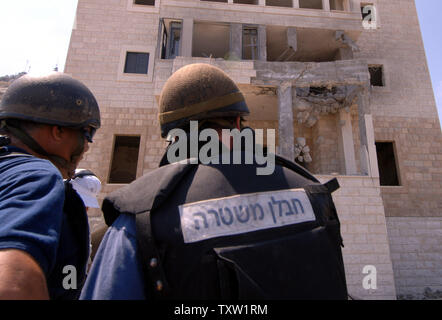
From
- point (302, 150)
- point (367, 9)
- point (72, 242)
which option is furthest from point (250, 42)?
point (72, 242)

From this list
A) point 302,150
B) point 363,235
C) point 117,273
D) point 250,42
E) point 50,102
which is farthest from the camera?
point 250,42

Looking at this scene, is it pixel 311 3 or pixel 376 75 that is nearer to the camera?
pixel 376 75

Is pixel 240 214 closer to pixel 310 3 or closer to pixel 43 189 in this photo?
pixel 43 189

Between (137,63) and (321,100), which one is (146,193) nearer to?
(321,100)

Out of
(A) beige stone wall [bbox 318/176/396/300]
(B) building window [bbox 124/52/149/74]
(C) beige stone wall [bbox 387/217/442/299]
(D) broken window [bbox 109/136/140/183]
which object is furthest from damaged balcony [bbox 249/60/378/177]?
Answer: (D) broken window [bbox 109/136/140/183]

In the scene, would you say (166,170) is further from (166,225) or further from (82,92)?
(82,92)

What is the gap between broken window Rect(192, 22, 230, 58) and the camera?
1116 centimetres

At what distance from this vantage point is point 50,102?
1779mm

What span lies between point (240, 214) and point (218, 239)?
127 millimetres

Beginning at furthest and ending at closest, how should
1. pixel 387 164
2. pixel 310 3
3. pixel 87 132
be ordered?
pixel 310 3, pixel 387 164, pixel 87 132

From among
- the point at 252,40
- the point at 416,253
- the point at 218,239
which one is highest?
the point at 252,40
